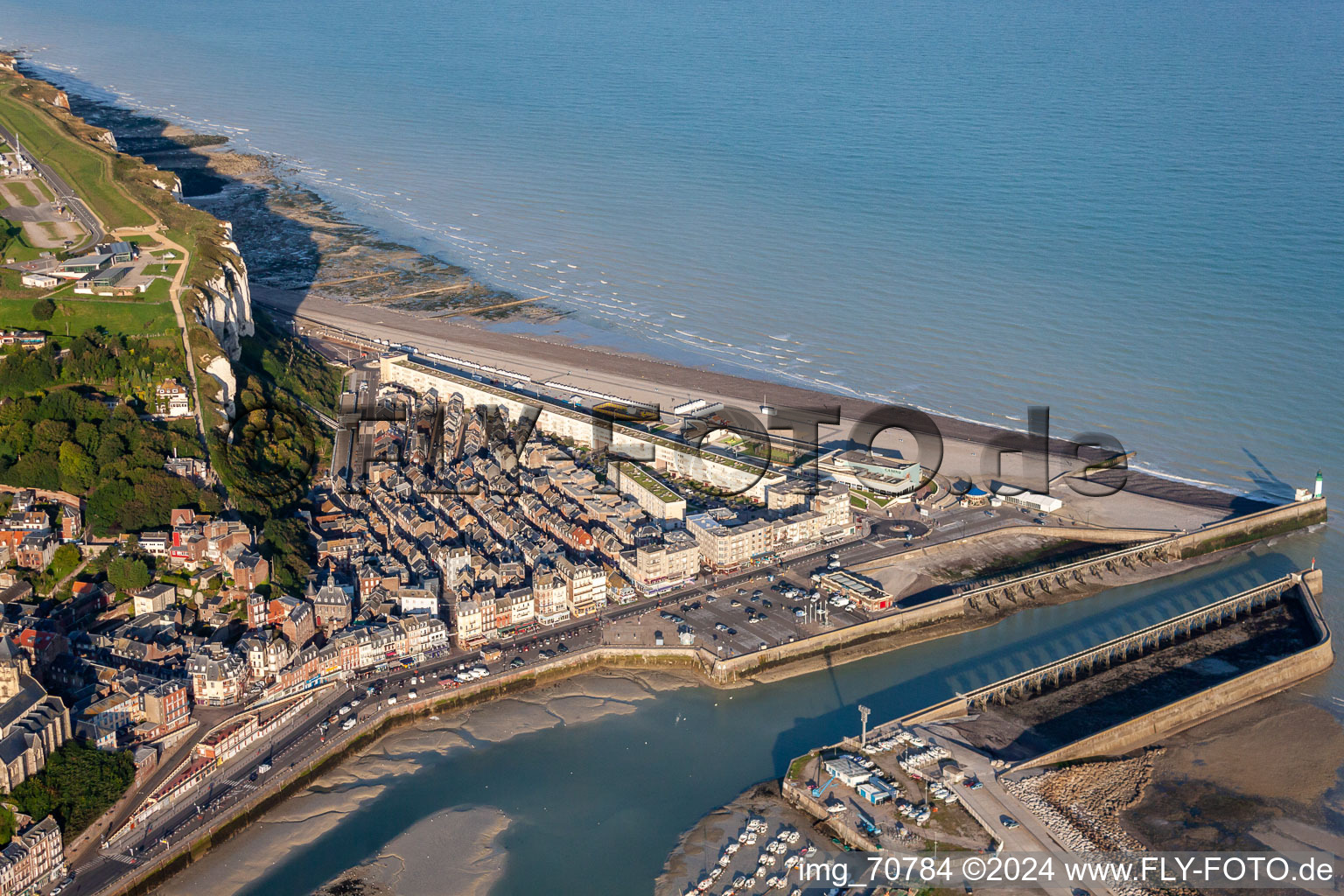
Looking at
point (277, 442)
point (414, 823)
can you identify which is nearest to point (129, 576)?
point (277, 442)

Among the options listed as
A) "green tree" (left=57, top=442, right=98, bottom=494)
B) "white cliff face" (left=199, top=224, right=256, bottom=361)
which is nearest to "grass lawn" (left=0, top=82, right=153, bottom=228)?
"white cliff face" (left=199, top=224, right=256, bottom=361)

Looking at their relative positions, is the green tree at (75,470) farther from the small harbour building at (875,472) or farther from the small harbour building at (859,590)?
the small harbour building at (875,472)

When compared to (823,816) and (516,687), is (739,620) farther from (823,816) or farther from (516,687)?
(823,816)

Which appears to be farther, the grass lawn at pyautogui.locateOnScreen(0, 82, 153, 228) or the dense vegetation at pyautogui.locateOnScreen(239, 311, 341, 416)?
the grass lawn at pyautogui.locateOnScreen(0, 82, 153, 228)

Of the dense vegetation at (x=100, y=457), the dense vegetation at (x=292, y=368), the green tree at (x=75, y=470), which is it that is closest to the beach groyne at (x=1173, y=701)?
the dense vegetation at (x=100, y=457)

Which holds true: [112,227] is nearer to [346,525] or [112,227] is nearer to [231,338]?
[231,338]

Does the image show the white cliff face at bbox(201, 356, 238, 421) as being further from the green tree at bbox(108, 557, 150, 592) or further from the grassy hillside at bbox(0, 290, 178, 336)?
the green tree at bbox(108, 557, 150, 592)
